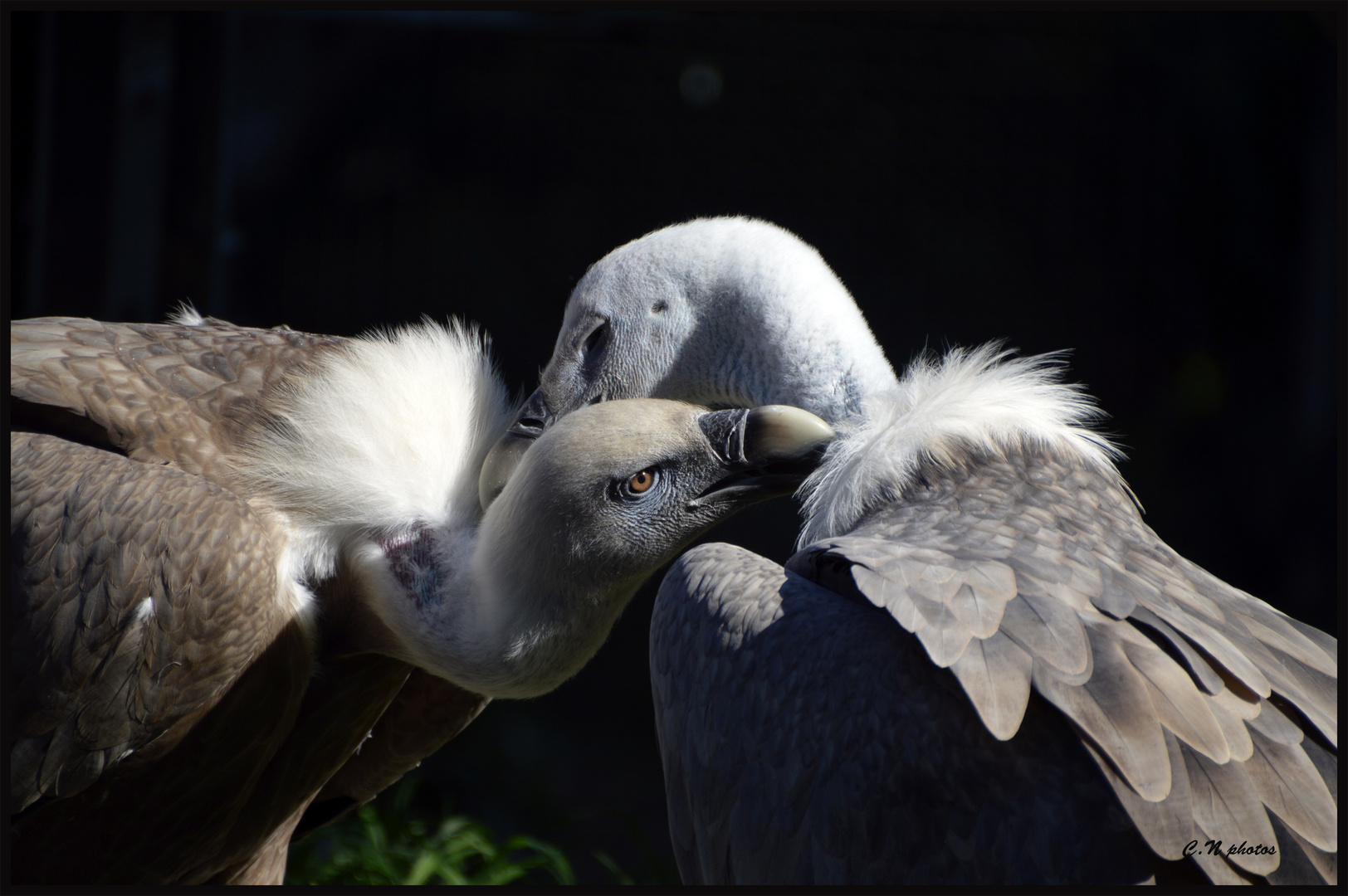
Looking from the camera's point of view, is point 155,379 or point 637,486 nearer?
point 637,486

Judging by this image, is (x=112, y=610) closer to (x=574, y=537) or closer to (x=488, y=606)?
(x=488, y=606)

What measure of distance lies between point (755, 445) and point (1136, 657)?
76cm

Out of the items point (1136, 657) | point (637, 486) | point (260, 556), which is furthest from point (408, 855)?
point (1136, 657)

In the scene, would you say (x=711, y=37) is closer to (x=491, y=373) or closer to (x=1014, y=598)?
(x=491, y=373)

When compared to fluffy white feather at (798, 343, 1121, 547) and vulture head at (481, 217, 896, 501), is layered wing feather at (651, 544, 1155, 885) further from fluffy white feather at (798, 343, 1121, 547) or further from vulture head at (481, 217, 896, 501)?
vulture head at (481, 217, 896, 501)

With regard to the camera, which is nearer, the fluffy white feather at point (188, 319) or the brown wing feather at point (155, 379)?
the brown wing feather at point (155, 379)

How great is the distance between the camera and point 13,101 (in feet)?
12.2

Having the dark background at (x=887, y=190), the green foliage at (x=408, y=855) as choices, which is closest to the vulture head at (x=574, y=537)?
the green foliage at (x=408, y=855)

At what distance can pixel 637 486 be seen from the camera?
A: 1950 mm

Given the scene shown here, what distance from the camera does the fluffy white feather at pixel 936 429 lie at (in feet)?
7.28

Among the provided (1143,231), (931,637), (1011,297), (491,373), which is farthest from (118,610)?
(1143,231)

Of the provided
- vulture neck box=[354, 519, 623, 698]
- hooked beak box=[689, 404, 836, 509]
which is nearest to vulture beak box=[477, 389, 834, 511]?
hooked beak box=[689, 404, 836, 509]

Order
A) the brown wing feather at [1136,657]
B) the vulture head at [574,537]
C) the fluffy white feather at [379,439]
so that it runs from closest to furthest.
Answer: the brown wing feather at [1136,657] < the vulture head at [574,537] < the fluffy white feather at [379,439]

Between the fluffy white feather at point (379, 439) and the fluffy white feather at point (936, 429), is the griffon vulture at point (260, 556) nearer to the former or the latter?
the fluffy white feather at point (379, 439)
